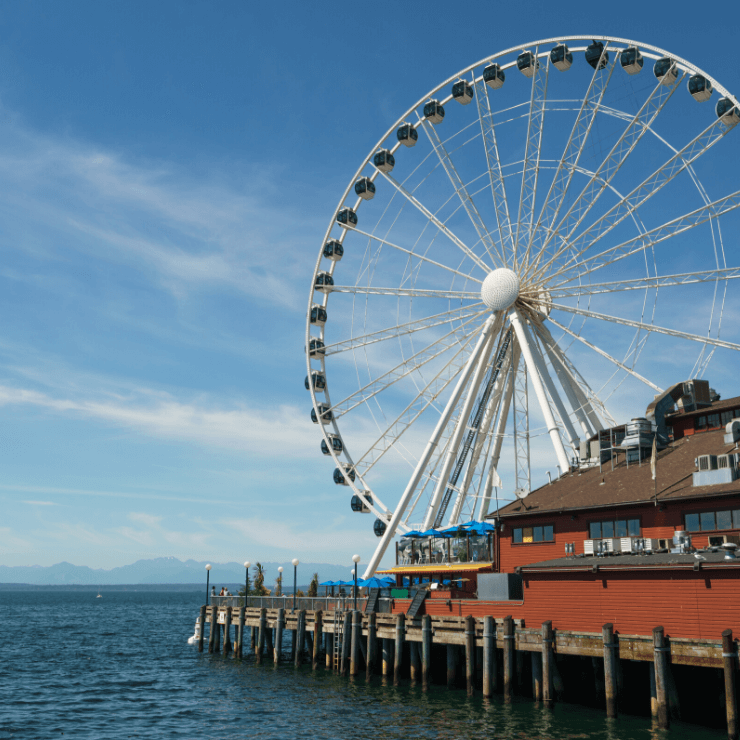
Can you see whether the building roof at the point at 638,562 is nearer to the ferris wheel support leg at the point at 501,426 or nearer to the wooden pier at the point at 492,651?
the wooden pier at the point at 492,651

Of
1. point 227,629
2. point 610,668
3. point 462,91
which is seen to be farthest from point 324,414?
point 610,668

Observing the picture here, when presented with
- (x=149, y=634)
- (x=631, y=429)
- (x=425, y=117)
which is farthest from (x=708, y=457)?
(x=149, y=634)

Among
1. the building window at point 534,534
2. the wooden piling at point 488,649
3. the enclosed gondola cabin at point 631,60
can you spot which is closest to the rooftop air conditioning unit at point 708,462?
the building window at point 534,534

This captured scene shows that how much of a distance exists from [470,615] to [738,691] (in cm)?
1333

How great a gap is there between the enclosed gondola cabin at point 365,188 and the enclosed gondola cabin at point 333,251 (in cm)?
385

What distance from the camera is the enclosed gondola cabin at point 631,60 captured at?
154ft

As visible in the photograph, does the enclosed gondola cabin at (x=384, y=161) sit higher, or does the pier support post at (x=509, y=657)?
the enclosed gondola cabin at (x=384, y=161)

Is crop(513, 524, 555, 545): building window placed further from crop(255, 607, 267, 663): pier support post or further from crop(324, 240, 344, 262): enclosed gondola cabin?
crop(324, 240, 344, 262): enclosed gondola cabin

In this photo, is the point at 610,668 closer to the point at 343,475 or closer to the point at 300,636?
the point at 300,636

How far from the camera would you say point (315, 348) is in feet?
190

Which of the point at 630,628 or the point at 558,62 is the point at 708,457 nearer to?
the point at 630,628

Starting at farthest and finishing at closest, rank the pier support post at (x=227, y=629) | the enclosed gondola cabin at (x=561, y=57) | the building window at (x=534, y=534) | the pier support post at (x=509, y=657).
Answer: the pier support post at (x=227, y=629) < the enclosed gondola cabin at (x=561, y=57) < the building window at (x=534, y=534) < the pier support post at (x=509, y=657)

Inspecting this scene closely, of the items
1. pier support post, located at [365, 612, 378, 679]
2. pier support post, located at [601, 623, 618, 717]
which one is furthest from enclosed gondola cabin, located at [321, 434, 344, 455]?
pier support post, located at [601, 623, 618, 717]

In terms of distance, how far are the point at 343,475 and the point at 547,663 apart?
84.3 feet
